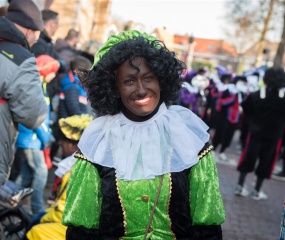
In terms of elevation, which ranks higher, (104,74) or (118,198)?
(104,74)

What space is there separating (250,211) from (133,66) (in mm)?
5049

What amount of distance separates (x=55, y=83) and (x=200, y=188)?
3985 mm

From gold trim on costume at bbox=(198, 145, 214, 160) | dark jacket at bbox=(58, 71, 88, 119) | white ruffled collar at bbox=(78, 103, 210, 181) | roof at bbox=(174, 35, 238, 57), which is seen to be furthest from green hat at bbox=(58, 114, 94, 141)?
roof at bbox=(174, 35, 238, 57)

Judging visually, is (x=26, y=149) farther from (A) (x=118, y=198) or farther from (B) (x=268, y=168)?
(B) (x=268, y=168)

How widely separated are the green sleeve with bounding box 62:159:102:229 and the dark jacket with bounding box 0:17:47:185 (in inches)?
50.7

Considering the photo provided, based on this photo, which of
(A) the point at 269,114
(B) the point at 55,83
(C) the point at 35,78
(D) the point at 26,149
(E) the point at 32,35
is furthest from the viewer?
(A) the point at 269,114

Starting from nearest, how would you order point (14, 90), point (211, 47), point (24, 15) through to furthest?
point (14, 90), point (24, 15), point (211, 47)

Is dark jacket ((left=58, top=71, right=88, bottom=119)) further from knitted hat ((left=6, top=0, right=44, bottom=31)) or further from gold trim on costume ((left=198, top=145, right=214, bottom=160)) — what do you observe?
gold trim on costume ((left=198, top=145, right=214, bottom=160))

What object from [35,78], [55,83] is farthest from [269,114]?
[35,78]

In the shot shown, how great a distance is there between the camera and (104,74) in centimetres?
235

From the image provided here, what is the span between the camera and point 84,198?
2.26 m

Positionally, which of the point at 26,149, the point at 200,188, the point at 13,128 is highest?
the point at 200,188

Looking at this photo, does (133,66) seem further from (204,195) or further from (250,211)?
(250,211)

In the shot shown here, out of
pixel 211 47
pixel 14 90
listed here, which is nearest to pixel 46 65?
pixel 14 90
